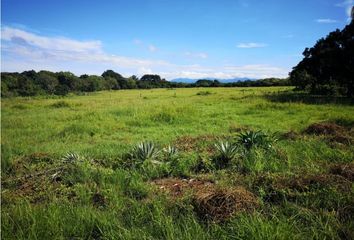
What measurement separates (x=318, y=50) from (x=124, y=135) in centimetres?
2637

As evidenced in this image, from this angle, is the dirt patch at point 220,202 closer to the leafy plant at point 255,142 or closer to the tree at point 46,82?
the leafy plant at point 255,142

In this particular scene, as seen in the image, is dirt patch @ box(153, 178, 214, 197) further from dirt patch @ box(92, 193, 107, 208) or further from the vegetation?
the vegetation

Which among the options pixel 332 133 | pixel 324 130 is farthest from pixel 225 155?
pixel 324 130

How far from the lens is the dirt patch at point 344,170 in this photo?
5.93 meters

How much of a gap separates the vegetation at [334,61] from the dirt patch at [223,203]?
85.0 ft

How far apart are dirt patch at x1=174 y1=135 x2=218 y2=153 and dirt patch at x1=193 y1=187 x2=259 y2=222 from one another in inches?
149

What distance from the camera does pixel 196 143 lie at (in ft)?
32.9

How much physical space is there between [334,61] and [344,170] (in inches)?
996

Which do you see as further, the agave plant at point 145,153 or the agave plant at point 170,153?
the agave plant at point 170,153

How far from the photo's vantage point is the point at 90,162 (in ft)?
25.4

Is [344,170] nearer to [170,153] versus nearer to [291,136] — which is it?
[170,153]

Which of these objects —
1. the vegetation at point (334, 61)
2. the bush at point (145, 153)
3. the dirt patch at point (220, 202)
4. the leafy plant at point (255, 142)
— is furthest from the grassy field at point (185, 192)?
the vegetation at point (334, 61)

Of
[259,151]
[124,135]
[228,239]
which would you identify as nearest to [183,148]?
[259,151]

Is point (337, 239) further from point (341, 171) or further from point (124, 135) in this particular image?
point (124, 135)
